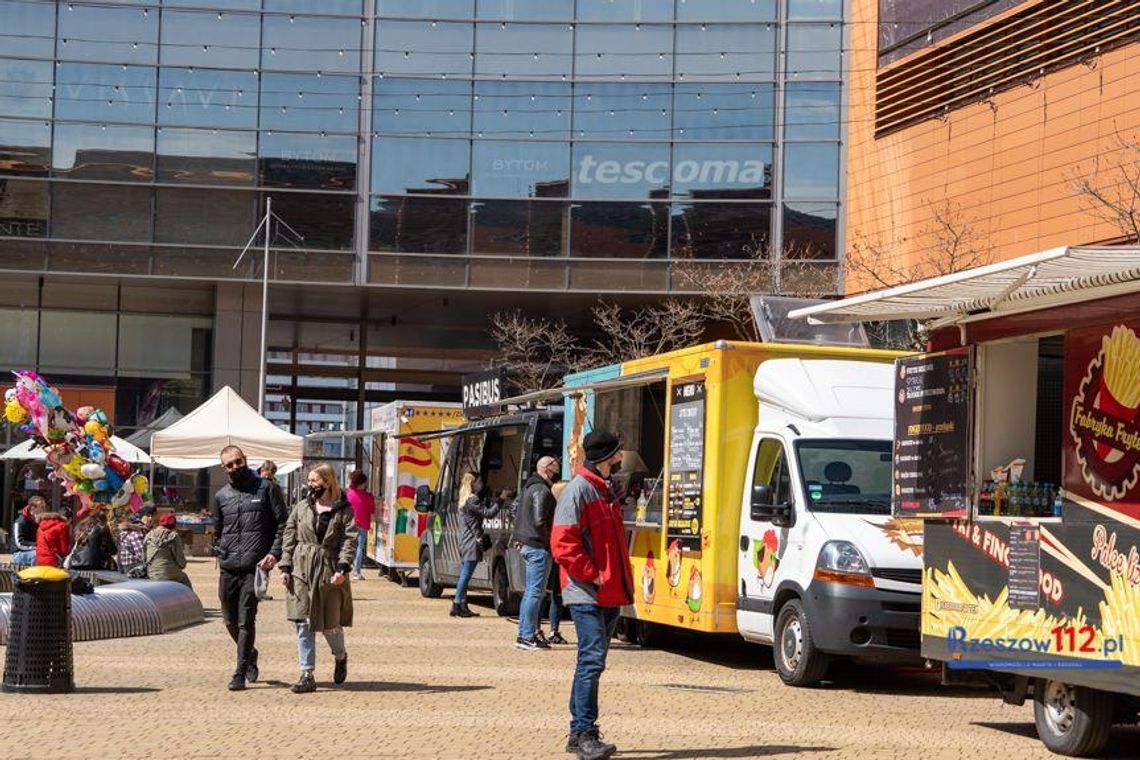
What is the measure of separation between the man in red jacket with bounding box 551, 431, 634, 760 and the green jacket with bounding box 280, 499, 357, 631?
10.8ft

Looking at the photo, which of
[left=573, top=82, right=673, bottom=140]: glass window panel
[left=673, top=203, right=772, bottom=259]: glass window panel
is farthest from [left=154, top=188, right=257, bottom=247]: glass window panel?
[left=673, top=203, right=772, bottom=259]: glass window panel

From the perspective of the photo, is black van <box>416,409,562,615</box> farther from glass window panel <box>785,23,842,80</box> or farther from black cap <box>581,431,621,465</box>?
glass window panel <box>785,23,842,80</box>

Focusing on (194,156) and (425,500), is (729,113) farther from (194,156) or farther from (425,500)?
(425,500)

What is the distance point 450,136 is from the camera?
40.9 m

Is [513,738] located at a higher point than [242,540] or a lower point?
lower

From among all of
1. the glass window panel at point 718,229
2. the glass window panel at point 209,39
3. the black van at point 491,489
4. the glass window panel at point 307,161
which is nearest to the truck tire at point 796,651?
the black van at point 491,489

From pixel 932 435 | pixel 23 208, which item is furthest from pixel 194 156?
pixel 932 435

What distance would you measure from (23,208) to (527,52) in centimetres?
1145

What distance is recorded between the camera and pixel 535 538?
17.2 meters

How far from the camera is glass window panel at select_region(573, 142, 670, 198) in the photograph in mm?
40719

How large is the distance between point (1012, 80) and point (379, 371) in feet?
71.9

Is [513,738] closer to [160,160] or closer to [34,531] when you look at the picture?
[34,531]

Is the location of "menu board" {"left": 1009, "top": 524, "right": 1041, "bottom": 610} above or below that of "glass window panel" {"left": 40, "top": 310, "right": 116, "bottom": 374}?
below

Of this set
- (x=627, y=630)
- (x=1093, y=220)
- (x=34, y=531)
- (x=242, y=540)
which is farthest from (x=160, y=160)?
(x=242, y=540)
